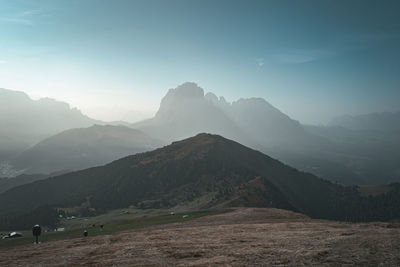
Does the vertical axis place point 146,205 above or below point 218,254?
below

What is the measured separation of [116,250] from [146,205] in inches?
6546

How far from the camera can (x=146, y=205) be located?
194m

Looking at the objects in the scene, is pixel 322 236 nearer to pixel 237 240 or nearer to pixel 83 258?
pixel 237 240

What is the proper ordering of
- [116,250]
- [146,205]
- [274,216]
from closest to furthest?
1. [116,250]
2. [274,216]
3. [146,205]

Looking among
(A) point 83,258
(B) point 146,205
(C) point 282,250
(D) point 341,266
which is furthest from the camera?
(B) point 146,205

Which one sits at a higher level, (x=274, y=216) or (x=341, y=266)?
(x=341, y=266)

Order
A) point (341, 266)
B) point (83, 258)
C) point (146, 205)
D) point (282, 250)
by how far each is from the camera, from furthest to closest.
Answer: point (146, 205) → point (83, 258) → point (282, 250) → point (341, 266)

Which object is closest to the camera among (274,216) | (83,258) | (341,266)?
(341,266)

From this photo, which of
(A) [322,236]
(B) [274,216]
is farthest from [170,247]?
(B) [274,216]

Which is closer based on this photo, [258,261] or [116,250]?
[258,261]

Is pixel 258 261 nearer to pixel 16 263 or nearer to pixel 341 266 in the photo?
pixel 341 266

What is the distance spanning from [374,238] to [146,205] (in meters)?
181

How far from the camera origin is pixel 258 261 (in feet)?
78.4

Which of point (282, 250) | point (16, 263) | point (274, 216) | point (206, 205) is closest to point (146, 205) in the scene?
point (206, 205)
